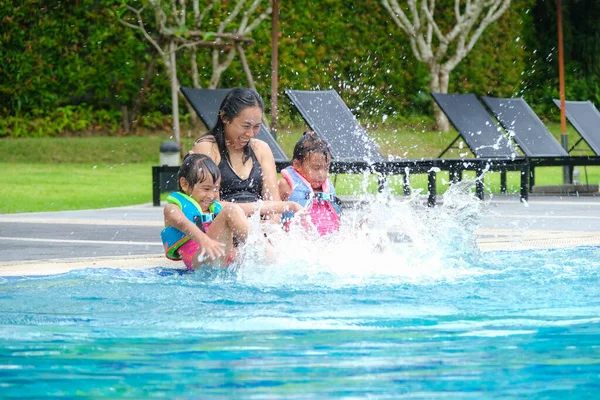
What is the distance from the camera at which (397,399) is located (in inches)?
126

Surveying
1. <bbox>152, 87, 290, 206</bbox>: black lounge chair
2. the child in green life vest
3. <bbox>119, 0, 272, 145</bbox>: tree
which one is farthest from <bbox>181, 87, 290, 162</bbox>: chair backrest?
the child in green life vest

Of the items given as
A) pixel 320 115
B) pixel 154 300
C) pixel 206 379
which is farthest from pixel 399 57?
pixel 206 379

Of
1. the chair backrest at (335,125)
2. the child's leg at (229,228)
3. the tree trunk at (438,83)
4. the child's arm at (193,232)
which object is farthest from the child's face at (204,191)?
the tree trunk at (438,83)

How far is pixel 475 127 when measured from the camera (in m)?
13.2

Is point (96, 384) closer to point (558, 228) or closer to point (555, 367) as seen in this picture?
point (555, 367)

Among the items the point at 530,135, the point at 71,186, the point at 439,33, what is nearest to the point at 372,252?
the point at 530,135

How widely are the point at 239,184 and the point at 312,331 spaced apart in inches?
87.2

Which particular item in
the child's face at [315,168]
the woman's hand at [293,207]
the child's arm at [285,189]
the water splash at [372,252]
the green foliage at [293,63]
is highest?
the green foliage at [293,63]

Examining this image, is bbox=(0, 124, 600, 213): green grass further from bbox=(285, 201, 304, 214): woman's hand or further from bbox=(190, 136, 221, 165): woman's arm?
bbox=(285, 201, 304, 214): woman's hand

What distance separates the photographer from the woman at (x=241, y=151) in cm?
613

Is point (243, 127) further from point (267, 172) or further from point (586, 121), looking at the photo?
point (586, 121)

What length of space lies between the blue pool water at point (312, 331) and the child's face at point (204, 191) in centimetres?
43

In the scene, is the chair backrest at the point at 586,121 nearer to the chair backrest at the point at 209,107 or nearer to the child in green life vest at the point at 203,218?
the chair backrest at the point at 209,107

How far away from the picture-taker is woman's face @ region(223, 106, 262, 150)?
6113 millimetres
